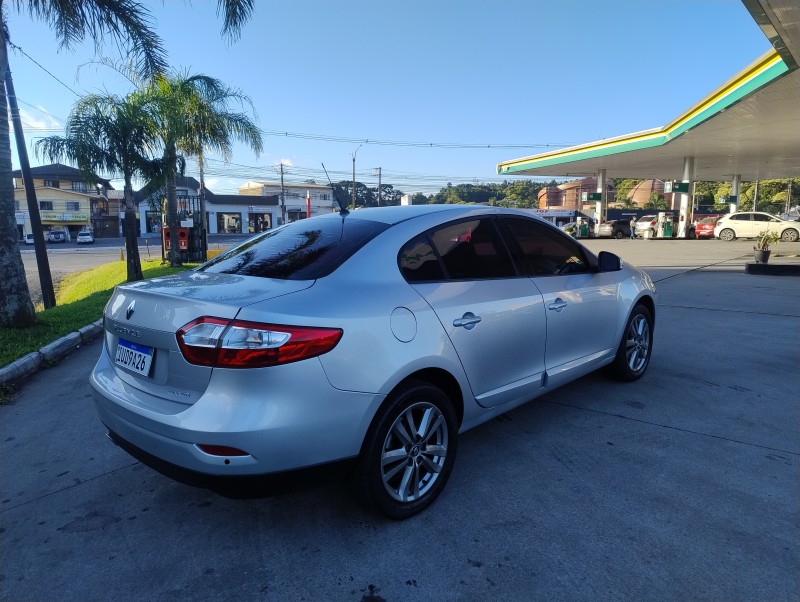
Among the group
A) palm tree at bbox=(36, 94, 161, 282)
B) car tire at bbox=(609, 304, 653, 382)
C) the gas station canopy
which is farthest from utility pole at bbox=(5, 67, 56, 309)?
the gas station canopy

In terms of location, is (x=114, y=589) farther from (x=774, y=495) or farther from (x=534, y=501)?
(x=774, y=495)

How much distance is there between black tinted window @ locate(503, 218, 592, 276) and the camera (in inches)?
144

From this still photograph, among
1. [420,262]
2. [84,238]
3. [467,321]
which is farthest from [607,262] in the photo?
[84,238]

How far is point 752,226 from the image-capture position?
2809 cm

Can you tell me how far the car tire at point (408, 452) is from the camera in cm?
253

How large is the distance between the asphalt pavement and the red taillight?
0.64 m

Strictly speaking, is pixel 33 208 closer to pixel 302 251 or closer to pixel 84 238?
pixel 302 251

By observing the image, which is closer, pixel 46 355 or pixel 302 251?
pixel 302 251

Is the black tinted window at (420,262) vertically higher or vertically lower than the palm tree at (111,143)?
lower

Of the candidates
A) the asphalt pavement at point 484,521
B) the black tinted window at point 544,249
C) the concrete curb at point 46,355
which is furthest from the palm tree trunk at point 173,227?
the black tinted window at point 544,249

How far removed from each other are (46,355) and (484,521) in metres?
5.43

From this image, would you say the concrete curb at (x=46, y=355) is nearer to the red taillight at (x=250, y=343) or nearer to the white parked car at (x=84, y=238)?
the red taillight at (x=250, y=343)

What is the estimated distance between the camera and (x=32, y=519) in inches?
111

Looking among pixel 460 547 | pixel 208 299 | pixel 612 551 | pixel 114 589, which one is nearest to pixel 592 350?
pixel 612 551
